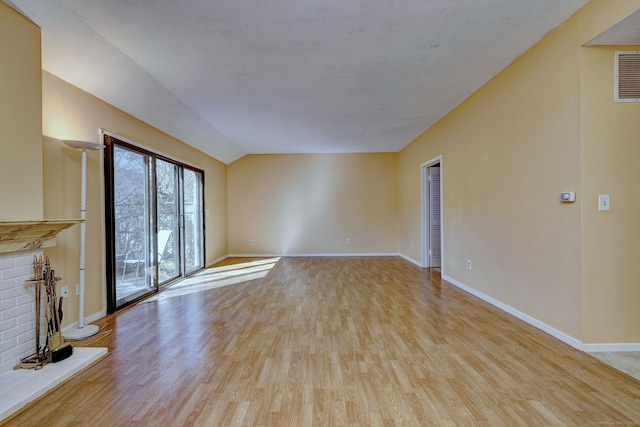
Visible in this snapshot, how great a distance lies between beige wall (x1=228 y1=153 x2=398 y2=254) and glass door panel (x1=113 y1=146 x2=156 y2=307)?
348cm

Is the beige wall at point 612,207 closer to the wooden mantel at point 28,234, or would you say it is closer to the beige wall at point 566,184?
the beige wall at point 566,184

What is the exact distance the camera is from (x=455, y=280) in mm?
4496

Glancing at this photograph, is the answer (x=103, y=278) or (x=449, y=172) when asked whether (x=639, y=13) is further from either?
(x=103, y=278)

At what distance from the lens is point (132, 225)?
3.82m

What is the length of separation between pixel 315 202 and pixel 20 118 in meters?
5.87

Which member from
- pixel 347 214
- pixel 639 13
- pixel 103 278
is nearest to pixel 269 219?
pixel 347 214

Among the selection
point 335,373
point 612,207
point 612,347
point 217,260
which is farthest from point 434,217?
point 217,260

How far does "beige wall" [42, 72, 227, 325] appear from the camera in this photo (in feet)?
8.67

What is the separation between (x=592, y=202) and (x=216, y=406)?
9.75 feet

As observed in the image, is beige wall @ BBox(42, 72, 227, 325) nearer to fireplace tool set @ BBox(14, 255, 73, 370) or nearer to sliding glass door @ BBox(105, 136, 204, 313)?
sliding glass door @ BBox(105, 136, 204, 313)

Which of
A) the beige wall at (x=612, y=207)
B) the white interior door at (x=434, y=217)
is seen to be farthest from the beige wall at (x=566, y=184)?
the white interior door at (x=434, y=217)

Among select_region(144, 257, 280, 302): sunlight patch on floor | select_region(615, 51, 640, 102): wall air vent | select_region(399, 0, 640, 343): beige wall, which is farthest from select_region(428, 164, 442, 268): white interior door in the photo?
select_region(615, 51, 640, 102): wall air vent

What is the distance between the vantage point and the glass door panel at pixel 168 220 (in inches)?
179

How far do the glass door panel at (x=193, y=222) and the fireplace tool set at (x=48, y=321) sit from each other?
3.11 m
